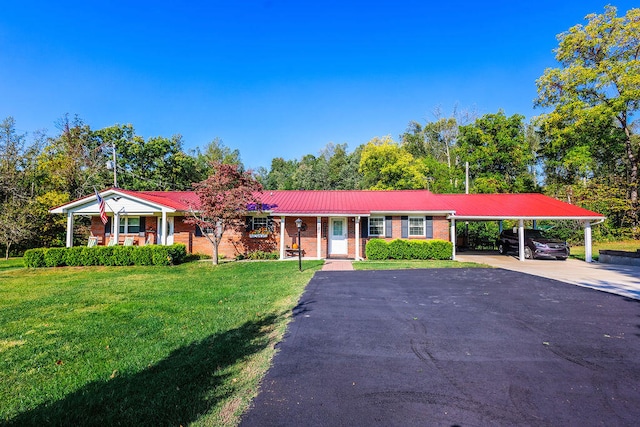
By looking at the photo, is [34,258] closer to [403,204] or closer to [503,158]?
[403,204]

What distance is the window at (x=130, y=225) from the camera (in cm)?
1653

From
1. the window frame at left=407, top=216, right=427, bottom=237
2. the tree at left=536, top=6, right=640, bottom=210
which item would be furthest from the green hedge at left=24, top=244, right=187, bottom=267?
the tree at left=536, top=6, right=640, bottom=210

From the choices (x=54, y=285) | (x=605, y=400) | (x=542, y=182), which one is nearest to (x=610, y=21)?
(x=542, y=182)

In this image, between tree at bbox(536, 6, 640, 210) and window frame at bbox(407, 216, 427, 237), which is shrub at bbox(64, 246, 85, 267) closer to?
window frame at bbox(407, 216, 427, 237)

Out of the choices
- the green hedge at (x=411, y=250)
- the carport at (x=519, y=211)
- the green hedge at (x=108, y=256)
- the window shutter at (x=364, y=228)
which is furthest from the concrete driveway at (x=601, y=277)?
the green hedge at (x=108, y=256)

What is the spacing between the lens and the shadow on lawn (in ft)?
8.34

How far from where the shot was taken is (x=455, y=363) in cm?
360

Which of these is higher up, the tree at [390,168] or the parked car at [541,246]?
the tree at [390,168]

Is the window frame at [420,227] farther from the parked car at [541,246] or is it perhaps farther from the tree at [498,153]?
the tree at [498,153]

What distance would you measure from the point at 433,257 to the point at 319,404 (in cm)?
1298

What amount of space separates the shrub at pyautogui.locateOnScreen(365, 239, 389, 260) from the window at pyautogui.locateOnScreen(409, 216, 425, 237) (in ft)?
6.29

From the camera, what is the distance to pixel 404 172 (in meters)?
29.0

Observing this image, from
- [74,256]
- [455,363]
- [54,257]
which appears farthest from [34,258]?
[455,363]

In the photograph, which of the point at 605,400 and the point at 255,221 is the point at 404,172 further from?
the point at 605,400
